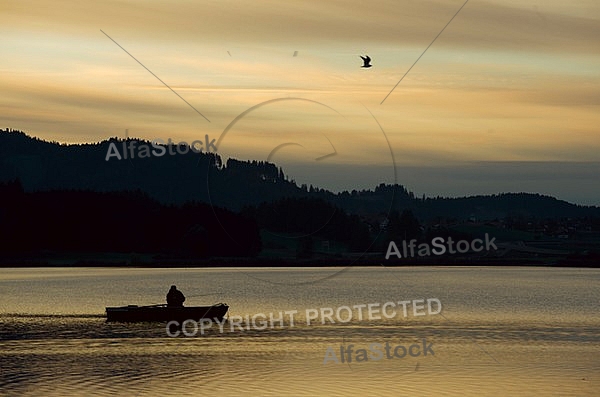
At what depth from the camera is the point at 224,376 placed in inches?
2101

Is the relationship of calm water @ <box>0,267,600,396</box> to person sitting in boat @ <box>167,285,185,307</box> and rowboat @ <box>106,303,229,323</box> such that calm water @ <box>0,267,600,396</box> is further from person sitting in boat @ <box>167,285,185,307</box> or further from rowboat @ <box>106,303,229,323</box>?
person sitting in boat @ <box>167,285,185,307</box>

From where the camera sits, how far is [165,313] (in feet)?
269

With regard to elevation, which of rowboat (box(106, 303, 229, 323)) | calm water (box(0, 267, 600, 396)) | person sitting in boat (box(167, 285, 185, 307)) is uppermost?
person sitting in boat (box(167, 285, 185, 307))

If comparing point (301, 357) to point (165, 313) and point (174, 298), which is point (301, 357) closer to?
point (174, 298)

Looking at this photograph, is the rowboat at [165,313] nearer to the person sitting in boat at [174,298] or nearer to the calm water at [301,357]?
the person sitting in boat at [174,298]

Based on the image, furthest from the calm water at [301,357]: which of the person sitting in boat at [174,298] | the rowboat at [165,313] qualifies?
the person sitting in boat at [174,298]

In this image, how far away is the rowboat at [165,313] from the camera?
3216 inches

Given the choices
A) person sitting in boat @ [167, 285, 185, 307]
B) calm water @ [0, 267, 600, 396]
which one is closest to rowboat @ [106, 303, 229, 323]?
person sitting in boat @ [167, 285, 185, 307]

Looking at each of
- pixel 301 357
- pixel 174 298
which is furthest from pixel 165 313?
pixel 301 357

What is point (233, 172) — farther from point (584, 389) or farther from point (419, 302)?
point (419, 302)

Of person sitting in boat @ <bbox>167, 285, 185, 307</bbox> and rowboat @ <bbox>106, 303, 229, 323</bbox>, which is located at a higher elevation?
person sitting in boat @ <bbox>167, 285, 185, 307</bbox>

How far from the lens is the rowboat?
268 feet

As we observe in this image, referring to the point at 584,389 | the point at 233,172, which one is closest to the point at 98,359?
the point at 584,389

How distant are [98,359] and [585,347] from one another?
119 feet
